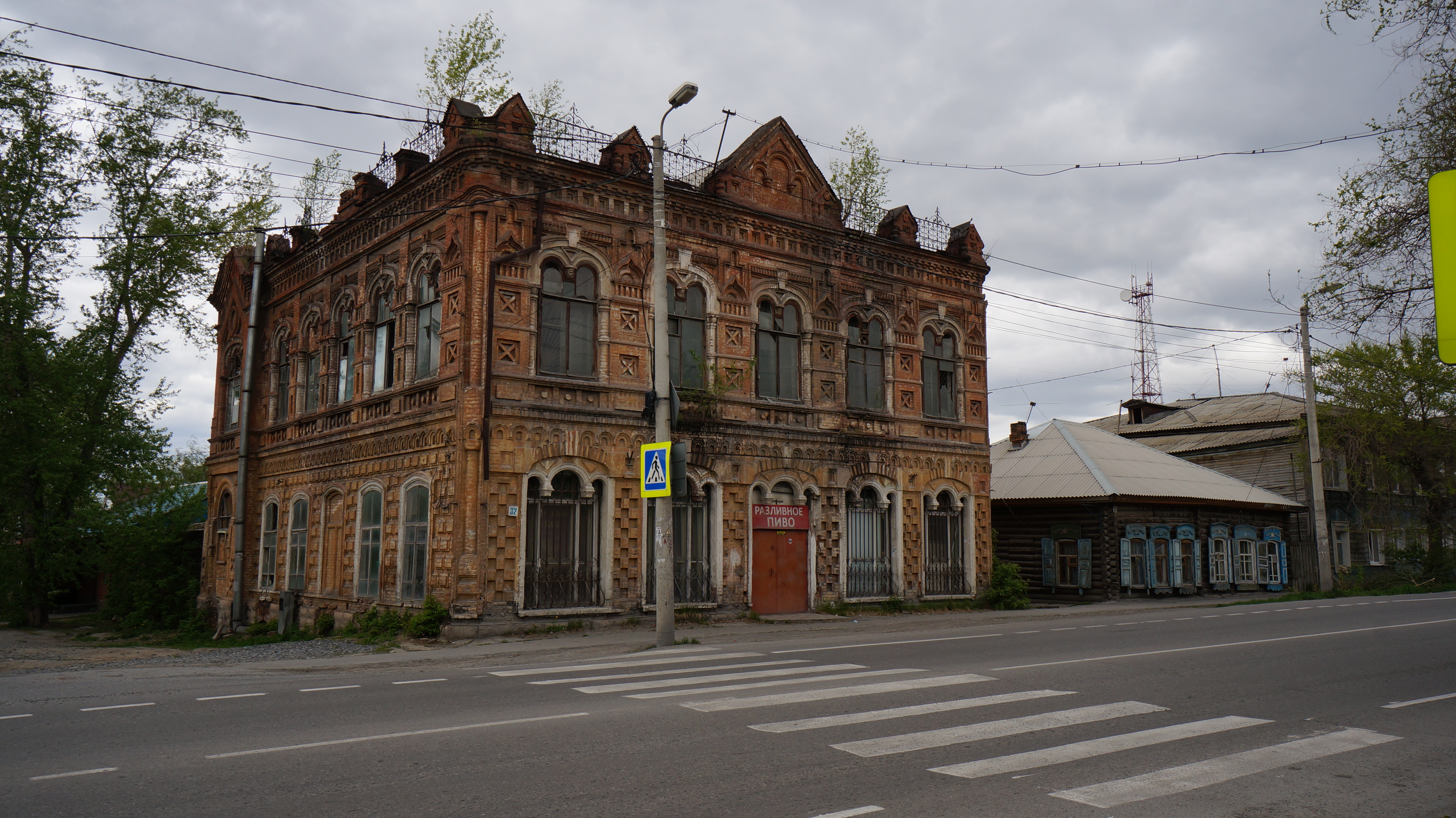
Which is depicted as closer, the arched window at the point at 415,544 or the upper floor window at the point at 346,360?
the arched window at the point at 415,544

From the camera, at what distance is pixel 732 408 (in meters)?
21.0

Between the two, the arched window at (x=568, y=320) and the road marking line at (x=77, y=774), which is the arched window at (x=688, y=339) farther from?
the road marking line at (x=77, y=774)

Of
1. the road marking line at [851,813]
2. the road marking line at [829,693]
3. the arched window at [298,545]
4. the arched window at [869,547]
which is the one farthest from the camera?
the arched window at [298,545]

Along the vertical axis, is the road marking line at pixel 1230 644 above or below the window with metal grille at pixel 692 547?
below

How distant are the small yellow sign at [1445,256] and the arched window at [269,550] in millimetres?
24813

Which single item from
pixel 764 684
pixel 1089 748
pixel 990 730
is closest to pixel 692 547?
pixel 764 684

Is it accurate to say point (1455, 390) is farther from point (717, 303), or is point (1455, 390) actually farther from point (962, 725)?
point (962, 725)

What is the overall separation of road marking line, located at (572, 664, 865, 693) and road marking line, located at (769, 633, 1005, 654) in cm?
203

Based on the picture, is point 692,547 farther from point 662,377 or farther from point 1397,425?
point 1397,425

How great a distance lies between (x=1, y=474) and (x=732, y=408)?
70.1 feet

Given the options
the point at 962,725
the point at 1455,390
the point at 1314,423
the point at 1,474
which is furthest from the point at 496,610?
the point at 1455,390

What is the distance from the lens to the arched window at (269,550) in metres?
24.4

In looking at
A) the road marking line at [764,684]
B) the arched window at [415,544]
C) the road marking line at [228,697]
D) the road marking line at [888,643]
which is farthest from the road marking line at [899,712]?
the arched window at [415,544]

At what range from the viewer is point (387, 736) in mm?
7793
